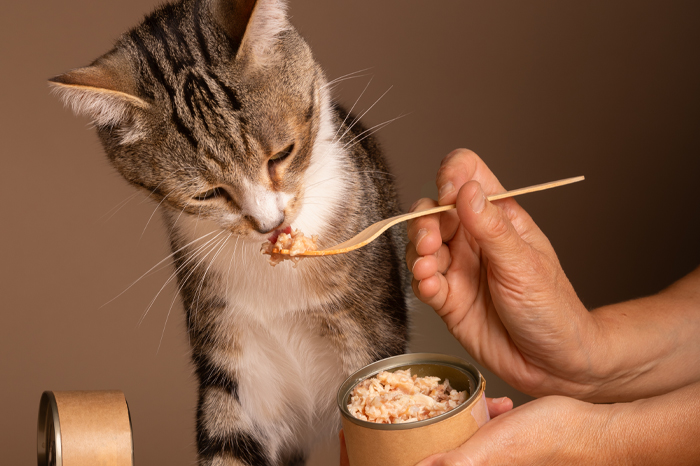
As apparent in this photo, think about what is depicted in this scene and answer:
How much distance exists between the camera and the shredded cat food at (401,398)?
35.7 inches

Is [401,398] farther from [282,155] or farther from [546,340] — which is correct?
[282,155]

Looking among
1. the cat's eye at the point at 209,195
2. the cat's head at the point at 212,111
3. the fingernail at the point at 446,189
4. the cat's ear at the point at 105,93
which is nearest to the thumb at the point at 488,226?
the fingernail at the point at 446,189

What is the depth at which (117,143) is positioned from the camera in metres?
1.27

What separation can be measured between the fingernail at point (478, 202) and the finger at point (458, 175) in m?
0.13

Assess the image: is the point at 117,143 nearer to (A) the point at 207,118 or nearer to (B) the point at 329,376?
(A) the point at 207,118

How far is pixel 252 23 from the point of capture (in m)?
1.15

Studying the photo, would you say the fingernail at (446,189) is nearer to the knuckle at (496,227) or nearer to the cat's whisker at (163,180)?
the knuckle at (496,227)

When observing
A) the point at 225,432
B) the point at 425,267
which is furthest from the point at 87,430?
the point at 425,267

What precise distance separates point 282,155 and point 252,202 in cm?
13

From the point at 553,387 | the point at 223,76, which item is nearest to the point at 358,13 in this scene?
the point at 223,76

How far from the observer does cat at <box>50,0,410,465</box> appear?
1186 mm

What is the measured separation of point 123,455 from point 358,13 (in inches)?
79.5

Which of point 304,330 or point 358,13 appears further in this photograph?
point 358,13

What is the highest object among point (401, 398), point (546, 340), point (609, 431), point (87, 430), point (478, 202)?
point (478, 202)
